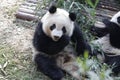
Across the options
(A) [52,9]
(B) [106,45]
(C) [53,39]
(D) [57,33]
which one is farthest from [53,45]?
(B) [106,45]

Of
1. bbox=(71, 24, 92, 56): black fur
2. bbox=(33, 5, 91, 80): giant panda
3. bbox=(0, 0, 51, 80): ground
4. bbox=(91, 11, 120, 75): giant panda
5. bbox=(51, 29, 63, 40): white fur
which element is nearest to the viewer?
bbox=(51, 29, 63, 40): white fur

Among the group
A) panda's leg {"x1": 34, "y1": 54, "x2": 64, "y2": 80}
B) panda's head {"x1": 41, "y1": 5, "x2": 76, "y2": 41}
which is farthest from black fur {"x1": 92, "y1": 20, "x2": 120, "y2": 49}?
panda's leg {"x1": 34, "y1": 54, "x2": 64, "y2": 80}

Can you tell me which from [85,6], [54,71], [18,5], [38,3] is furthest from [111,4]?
[54,71]

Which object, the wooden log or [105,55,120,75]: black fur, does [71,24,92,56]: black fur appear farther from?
the wooden log

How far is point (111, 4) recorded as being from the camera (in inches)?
170

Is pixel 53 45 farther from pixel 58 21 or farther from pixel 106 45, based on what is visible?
pixel 106 45

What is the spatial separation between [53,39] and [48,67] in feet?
1.04

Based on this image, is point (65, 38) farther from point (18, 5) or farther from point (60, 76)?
point (18, 5)

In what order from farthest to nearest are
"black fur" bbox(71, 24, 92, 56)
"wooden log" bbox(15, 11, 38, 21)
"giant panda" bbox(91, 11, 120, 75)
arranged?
"wooden log" bbox(15, 11, 38, 21)
"giant panda" bbox(91, 11, 120, 75)
"black fur" bbox(71, 24, 92, 56)

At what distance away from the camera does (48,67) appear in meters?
3.05

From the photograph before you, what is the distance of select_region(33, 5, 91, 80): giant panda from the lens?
298cm

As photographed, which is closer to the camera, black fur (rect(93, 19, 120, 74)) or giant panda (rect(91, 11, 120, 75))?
black fur (rect(93, 19, 120, 74))

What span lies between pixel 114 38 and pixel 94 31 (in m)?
0.41

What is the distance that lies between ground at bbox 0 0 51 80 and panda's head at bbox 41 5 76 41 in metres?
0.53
